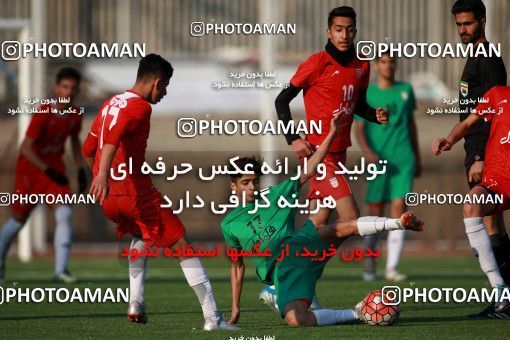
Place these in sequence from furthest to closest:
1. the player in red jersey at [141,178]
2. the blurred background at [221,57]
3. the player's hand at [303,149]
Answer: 1. the blurred background at [221,57]
2. the player's hand at [303,149]
3. the player in red jersey at [141,178]

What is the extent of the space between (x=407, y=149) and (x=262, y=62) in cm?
578

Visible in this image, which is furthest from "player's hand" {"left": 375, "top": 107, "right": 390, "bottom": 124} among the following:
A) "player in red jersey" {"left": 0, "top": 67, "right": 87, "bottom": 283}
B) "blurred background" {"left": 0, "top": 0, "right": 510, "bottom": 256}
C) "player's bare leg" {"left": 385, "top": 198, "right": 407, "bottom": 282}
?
"blurred background" {"left": 0, "top": 0, "right": 510, "bottom": 256}

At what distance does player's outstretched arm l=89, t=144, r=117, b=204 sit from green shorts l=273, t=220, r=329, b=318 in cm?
139

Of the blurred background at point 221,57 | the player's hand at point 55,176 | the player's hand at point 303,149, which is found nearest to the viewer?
the player's hand at point 303,149

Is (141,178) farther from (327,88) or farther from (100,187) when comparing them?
(327,88)

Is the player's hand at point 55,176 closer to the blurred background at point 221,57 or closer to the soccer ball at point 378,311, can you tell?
the blurred background at point 221,57

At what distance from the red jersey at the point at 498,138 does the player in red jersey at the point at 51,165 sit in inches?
191

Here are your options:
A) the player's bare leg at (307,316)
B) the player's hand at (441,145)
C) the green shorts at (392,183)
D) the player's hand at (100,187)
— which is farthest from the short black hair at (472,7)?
the green shorts at (392,183)

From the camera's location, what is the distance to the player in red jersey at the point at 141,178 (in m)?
8.38

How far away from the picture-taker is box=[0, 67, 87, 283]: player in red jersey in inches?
509

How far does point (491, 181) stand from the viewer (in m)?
9.11

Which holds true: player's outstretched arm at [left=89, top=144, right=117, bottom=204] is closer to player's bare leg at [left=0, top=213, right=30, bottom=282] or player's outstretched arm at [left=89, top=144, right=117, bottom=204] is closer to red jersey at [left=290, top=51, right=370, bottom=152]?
red jersey at [left=290, top=51, right=370, bottom=152]

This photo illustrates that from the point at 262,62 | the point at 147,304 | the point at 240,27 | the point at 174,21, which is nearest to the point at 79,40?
the point at 174,21

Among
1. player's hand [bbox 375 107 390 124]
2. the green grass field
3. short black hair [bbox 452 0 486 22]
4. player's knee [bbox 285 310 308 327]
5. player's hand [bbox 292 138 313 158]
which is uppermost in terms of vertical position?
short black hair [bbox 452 0 486 22]
